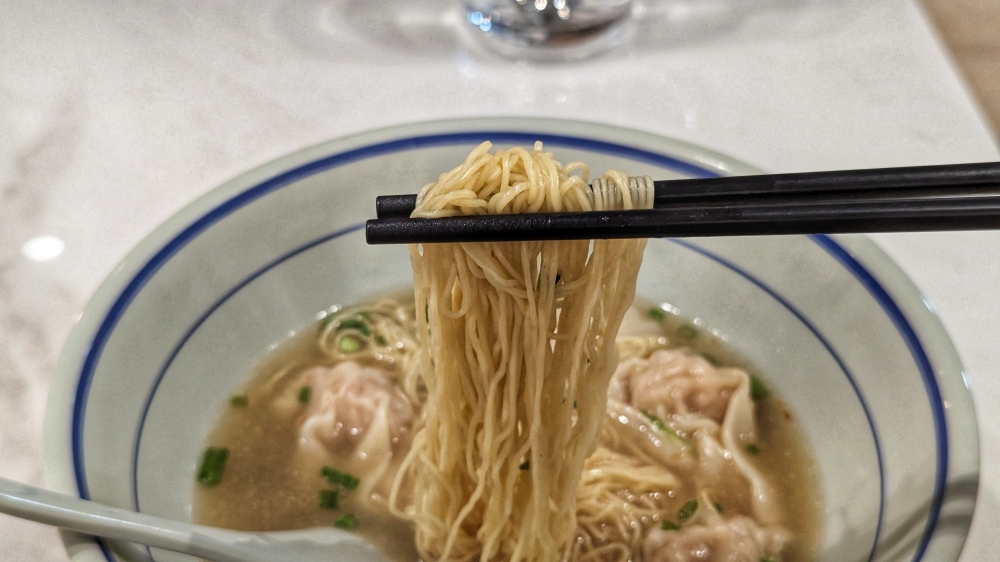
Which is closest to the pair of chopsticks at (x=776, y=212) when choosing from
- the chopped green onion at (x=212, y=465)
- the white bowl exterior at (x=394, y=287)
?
the white bowl exterior at (x=394, y=287)

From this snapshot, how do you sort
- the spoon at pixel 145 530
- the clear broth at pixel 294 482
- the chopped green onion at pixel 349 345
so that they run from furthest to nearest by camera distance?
the chopped green onion at pixel 349 345 → the clear broth at pixel 294 482 → the spoon at pixel 145 530

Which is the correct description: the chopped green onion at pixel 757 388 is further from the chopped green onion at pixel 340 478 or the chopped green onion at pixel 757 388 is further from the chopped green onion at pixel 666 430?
the chopped green onion at pixel 340 478

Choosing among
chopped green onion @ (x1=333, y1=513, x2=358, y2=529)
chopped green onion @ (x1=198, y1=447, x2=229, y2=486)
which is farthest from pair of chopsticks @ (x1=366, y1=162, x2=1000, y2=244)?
chopped green onion @ (x1=198, y1=447, x2=229, y2=486)

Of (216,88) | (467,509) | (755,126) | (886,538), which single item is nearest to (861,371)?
(886,538)

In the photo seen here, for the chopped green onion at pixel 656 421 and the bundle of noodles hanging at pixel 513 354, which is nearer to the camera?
the bundle of noodles hanging at pixel 513 354

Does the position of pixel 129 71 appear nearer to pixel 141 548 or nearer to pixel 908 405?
pixel 141 548

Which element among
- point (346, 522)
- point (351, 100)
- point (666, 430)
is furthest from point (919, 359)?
point (351, 100)

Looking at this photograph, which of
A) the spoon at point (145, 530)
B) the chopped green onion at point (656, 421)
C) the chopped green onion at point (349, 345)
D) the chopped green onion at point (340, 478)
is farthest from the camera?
the chopped green onion at point (349, 345)
